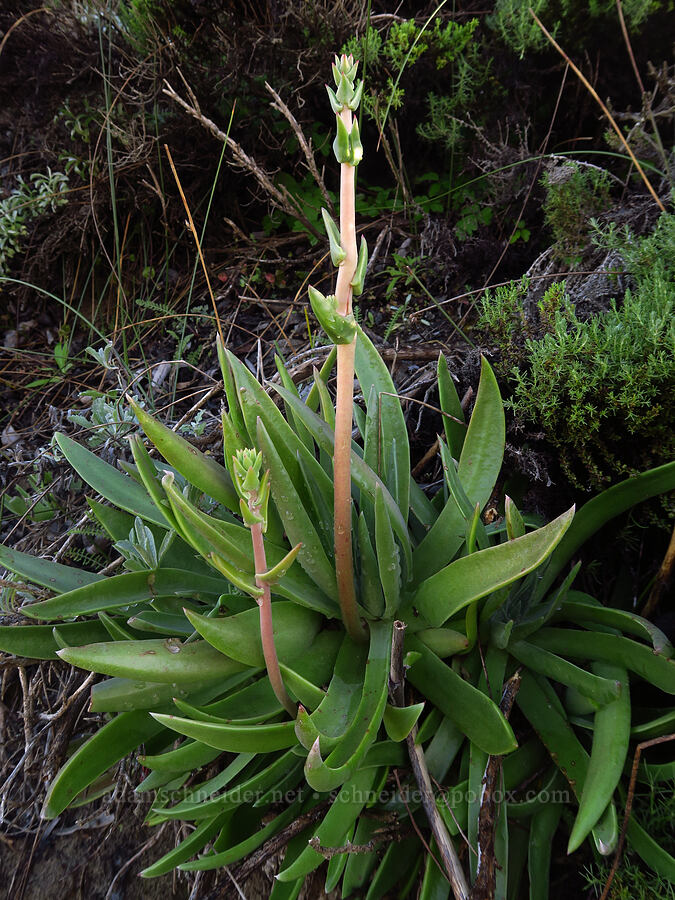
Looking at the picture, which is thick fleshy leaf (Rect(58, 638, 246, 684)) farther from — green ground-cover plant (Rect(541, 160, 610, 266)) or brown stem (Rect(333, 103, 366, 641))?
green ground-cover plant (Rect(541, 160, 610, 266))

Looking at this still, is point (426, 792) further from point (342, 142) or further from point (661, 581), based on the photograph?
point (342, 142)

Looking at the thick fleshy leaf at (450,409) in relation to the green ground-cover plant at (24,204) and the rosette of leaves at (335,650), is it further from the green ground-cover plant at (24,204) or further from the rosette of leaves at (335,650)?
the green ground-cover plant at (24,204)

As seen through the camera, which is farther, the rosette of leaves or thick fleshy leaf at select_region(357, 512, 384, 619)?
thick fleshy leaf at select_region(357, 512, 384, 619)

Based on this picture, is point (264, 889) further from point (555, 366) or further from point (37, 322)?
point (37, 322)

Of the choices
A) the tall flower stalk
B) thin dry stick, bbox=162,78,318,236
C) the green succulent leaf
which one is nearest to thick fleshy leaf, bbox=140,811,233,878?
the tall flower stalk

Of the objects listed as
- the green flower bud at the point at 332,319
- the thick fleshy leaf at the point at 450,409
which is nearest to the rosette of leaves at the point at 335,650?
the thick fleshy leaf at the point at 450,409

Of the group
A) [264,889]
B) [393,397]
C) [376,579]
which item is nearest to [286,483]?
[376,579]
